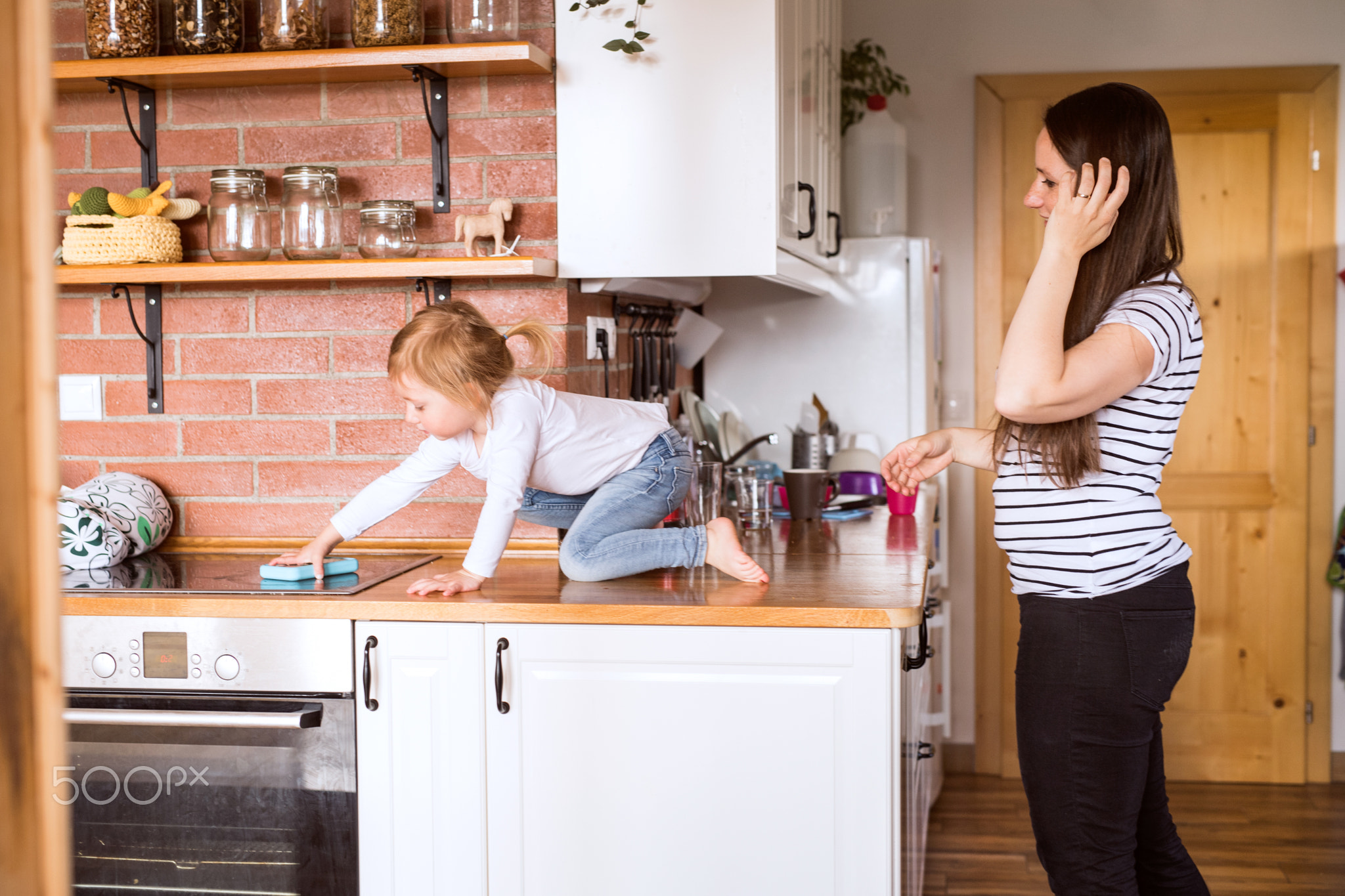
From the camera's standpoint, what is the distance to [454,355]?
1782 mm

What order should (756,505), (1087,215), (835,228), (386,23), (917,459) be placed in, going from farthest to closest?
(835,228), (756,505), (386,23), (917,459), (1087,215)

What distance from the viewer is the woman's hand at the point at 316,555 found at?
6.20ft

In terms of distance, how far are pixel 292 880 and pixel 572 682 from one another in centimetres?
52

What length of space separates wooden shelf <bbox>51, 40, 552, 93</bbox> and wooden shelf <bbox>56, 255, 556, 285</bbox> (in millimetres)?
318

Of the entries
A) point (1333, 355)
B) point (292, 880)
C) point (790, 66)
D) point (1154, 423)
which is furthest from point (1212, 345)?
point (292, 880)

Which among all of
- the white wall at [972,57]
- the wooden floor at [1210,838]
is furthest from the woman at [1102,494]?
the white wall at [972,57]

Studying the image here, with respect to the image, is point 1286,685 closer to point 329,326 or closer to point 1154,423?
point 1154,423

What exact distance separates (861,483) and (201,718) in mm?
1600

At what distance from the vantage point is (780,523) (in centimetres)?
257

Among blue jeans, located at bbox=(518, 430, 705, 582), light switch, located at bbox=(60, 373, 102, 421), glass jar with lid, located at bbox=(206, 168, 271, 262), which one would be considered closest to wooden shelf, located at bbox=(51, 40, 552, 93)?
glass jar with lid, located at bbox=(206, 168, 271, 262)

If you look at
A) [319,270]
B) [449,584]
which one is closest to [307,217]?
[319,270]

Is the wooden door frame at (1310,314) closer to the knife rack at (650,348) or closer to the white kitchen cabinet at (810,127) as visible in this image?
the white kitchen cabinet at (810,127)

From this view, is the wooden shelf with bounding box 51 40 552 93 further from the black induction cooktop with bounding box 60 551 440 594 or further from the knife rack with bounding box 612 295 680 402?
the black induction cooktop with bounding box 60 551 440 594

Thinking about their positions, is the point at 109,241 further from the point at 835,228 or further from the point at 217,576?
the point at 835,228
